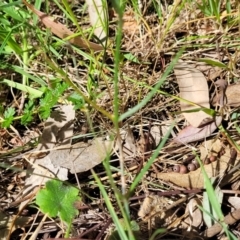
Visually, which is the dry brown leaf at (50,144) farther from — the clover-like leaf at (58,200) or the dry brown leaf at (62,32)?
the dry brown leaf at (62,32)

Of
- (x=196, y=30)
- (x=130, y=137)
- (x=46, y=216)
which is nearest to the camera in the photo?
(x=46, y=216)

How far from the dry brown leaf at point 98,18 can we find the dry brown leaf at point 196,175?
1.92 feet

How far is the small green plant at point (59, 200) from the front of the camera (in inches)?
63.4

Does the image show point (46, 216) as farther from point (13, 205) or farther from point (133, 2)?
point (133, 2)

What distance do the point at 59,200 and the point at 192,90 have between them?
0.62 m

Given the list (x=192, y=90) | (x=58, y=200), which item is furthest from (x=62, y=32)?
(x=58, y=200)

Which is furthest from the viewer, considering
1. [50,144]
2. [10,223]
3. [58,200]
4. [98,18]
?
[98,18]

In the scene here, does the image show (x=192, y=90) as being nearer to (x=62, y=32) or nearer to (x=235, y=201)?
(x=235, y=201)

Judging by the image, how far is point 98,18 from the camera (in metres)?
1.99

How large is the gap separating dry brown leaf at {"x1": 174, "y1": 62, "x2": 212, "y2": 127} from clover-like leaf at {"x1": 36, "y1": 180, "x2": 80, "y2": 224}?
1.62 feet

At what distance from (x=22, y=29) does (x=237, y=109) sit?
84cm

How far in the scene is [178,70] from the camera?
76.0 inches

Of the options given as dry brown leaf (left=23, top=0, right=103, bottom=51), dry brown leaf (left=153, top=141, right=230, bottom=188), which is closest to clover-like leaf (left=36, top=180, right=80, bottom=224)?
dry brown leaf (left=153, top=141, right=230, bottom=188)

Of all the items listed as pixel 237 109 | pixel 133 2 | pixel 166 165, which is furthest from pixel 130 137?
pixel 133 2
